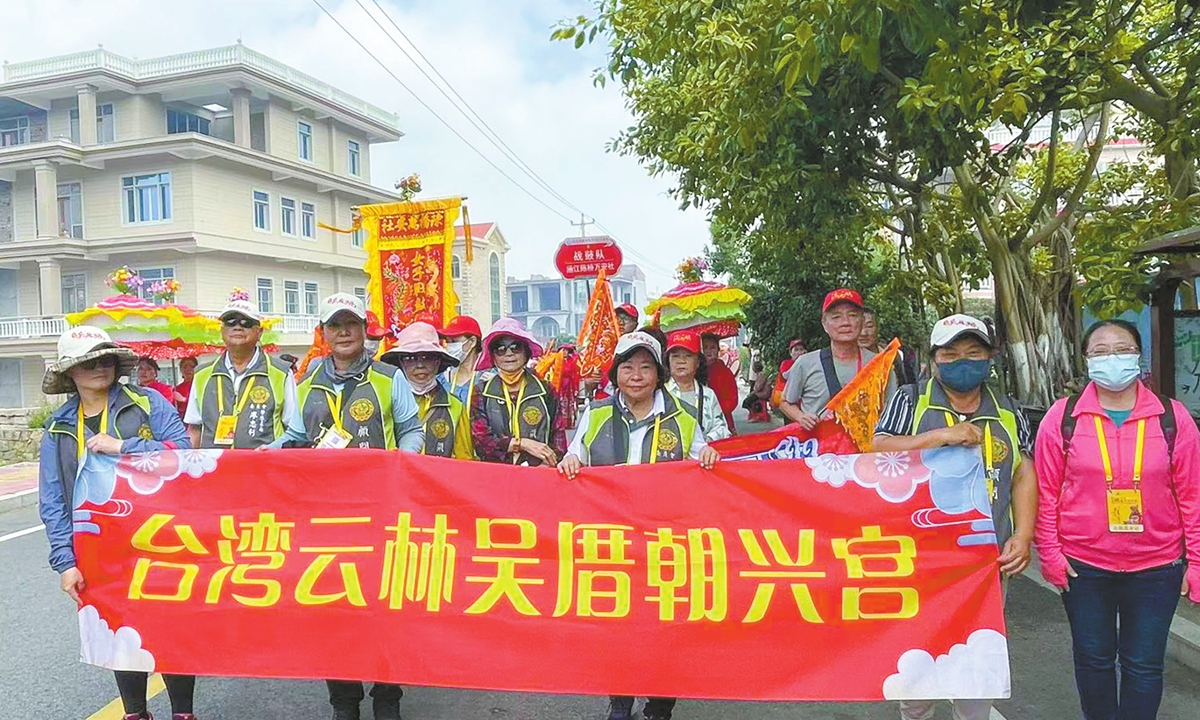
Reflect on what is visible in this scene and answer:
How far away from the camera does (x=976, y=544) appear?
324 cm

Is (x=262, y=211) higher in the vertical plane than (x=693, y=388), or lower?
higher

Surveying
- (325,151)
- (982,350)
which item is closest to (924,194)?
(982,350)

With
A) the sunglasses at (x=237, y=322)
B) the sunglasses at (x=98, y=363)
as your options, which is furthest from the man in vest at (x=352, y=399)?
the sunglasses at (x=98, y=363)

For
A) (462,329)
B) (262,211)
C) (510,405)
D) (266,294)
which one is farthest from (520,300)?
(510,405)

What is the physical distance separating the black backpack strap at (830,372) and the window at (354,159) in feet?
107

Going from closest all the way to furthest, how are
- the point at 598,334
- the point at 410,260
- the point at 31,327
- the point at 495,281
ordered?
1. the point at 410,260
2. the point at 598,334
3. the point at 31,327
4. the point at 495,281

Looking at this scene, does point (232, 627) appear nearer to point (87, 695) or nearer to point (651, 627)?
point (87, 695)

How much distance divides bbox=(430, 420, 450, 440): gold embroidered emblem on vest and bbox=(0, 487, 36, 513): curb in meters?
7.96

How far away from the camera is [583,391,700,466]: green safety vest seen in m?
3.73

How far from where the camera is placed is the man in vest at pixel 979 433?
10.5ft

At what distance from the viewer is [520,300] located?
11531 centimetres

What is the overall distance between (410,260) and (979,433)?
5.02m

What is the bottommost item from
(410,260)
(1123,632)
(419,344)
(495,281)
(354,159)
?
(1123,632)

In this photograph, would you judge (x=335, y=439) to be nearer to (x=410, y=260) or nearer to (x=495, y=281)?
(x=410, y=260)
